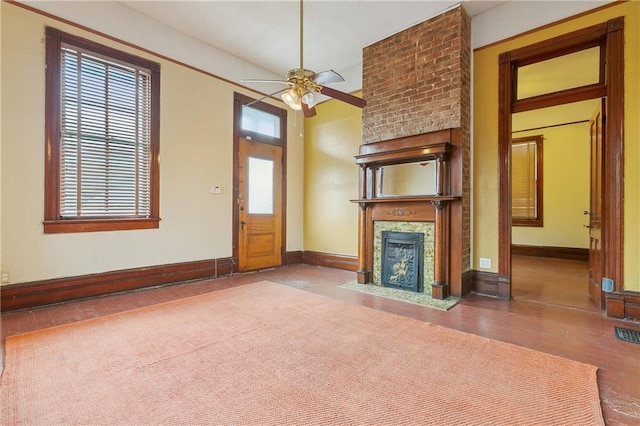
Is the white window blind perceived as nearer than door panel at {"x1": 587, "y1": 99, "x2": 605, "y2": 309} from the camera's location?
No

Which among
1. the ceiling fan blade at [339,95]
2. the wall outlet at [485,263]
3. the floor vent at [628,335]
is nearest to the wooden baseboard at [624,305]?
the floor vent at [628,335]

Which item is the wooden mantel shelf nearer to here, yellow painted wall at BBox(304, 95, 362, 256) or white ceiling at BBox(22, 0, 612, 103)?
yellow painted wall at BBox(304, 95, 362, 256)

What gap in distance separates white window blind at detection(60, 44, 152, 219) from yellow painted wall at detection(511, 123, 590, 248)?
26.7 feet

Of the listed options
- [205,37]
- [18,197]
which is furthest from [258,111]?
[18,197]

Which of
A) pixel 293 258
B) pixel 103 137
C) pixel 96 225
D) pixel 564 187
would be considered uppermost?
pixel 103 137

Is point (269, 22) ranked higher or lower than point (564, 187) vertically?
higher

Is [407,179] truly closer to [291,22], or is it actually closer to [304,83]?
[304,83]

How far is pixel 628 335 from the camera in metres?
2.64

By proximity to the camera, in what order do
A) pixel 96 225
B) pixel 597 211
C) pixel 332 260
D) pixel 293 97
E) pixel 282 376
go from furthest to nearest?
pixel 332 260
pixel 96 225
pixel 597 211
pixel 293 97
pixel 282 376

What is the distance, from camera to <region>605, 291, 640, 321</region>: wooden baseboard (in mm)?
3008

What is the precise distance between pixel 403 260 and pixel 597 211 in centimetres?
231

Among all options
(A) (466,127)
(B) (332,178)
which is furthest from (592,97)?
(B) (332,178)

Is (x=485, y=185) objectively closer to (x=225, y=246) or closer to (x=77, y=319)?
(x=225, y=246)

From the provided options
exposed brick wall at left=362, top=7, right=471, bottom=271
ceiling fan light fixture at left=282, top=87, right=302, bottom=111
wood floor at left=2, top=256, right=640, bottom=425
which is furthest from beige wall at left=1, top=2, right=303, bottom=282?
ceiling fan light fixture at left=282, top=87, right=302, bottom=111
